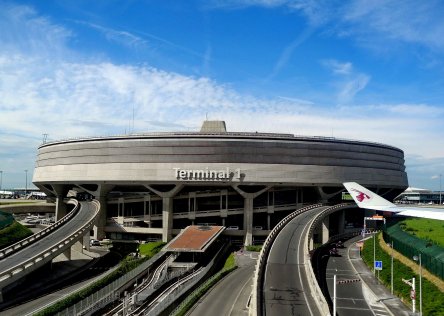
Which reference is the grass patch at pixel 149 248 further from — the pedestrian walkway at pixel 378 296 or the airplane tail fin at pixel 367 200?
Answer: the airplane tail fin at pixel 367 200

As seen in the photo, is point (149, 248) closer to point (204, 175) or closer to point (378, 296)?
point (204, 175)

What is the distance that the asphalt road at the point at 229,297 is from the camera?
4975 centimetres

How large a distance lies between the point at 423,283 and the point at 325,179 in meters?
58.3

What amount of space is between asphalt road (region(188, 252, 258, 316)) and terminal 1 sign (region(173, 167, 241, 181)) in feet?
96.7

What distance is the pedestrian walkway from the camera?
151 ft

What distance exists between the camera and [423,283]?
5012 cm

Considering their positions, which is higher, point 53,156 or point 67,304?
→ point 53,156

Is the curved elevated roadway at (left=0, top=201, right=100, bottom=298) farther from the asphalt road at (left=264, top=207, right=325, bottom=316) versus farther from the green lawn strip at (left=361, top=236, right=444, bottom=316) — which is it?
the green lawn strip at (left=361, top=236, right=444, bottom=316)

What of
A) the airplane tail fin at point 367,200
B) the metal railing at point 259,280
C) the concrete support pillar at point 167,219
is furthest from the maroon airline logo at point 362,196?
the concrete support pillar at point 167,219

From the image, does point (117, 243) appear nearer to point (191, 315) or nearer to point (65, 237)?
point (65, 237)

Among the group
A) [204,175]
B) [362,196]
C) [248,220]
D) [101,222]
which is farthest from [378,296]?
[101,222]

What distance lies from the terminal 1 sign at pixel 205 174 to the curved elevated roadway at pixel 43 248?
20.6 meters

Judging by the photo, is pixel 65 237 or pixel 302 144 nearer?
pixel 65 237

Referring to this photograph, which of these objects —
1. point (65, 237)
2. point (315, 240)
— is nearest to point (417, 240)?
point (315, 240)
